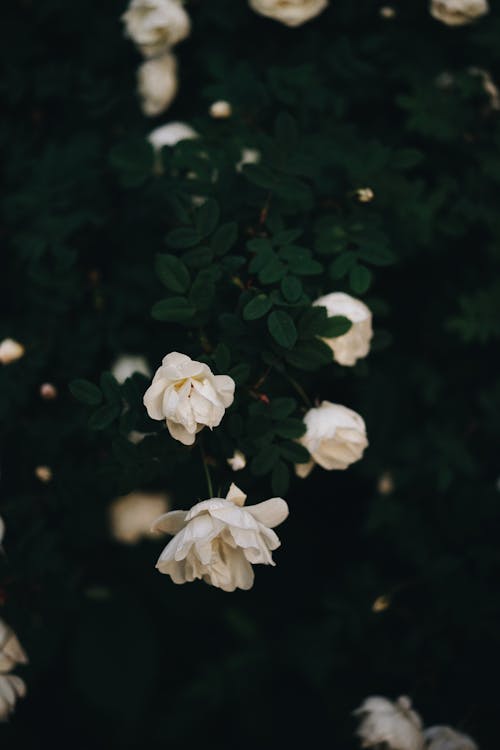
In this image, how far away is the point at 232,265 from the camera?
135 cm

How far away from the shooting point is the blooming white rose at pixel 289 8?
1746 mm

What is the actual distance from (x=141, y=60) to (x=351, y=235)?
0.98 meters

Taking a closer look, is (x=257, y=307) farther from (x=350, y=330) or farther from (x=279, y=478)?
(x=279, y=478)

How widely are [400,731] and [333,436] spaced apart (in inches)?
27.7

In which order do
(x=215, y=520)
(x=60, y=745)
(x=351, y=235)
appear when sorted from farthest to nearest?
(x=60, y=745)
(x=351, y=235)
(x=215, y=520)

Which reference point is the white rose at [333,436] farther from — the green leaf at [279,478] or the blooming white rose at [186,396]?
the blooming white rose at [186,396]

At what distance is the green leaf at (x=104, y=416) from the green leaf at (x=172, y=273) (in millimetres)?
253

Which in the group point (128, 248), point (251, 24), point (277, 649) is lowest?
point (277, 649)

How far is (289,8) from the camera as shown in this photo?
5.79 ft

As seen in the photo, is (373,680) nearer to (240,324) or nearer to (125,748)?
(125,748)

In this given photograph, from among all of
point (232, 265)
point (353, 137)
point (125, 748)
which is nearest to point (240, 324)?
point (232, 265)

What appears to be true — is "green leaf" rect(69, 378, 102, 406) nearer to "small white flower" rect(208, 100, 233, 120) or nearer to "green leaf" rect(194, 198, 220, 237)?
"green leaf" rect(194, 198, 220, 237)

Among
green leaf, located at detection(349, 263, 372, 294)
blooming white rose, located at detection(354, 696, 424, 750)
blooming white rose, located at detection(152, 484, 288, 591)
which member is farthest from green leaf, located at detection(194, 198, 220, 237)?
blooming white rose, located at detection(354, 696, 424, 750)

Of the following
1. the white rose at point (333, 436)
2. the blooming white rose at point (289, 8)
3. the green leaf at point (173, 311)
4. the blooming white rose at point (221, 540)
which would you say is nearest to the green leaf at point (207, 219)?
the green leaf at point (173, 311)
